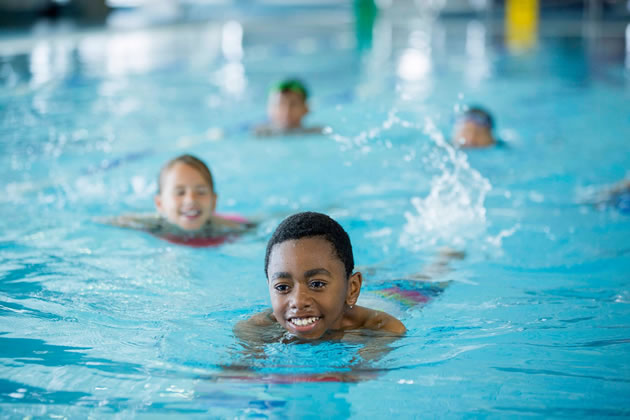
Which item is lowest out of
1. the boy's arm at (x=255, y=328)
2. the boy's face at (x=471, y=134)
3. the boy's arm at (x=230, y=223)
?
the boy's arm at (x=255, y=328)

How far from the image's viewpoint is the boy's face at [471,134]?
6898 millimetres

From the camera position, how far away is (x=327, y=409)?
9.18ft

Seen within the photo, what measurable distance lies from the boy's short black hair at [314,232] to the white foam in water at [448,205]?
1.82 m

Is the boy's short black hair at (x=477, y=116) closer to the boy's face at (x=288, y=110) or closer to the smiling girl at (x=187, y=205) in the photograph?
the boy's face at (x=288, y=110)

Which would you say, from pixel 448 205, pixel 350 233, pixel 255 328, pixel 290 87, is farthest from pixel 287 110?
pixel 255 328

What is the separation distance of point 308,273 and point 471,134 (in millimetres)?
4315

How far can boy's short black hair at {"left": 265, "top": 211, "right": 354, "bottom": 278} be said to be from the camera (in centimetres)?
292

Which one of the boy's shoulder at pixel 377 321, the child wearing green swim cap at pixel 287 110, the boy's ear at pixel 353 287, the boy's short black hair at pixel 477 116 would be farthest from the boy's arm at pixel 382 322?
the child wearing green swim cap at pixel 287 110

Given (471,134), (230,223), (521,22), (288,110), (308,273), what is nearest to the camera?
(308,273)

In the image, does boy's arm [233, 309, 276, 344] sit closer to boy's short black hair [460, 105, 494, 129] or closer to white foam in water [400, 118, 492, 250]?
white foam in water [400, 118, 492, 250]

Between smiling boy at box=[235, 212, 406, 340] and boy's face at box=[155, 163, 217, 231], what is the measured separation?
62.4 inches

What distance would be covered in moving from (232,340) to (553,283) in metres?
1.72

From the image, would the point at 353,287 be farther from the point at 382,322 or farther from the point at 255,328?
the point at 255,328

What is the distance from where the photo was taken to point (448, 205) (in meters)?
5.52
